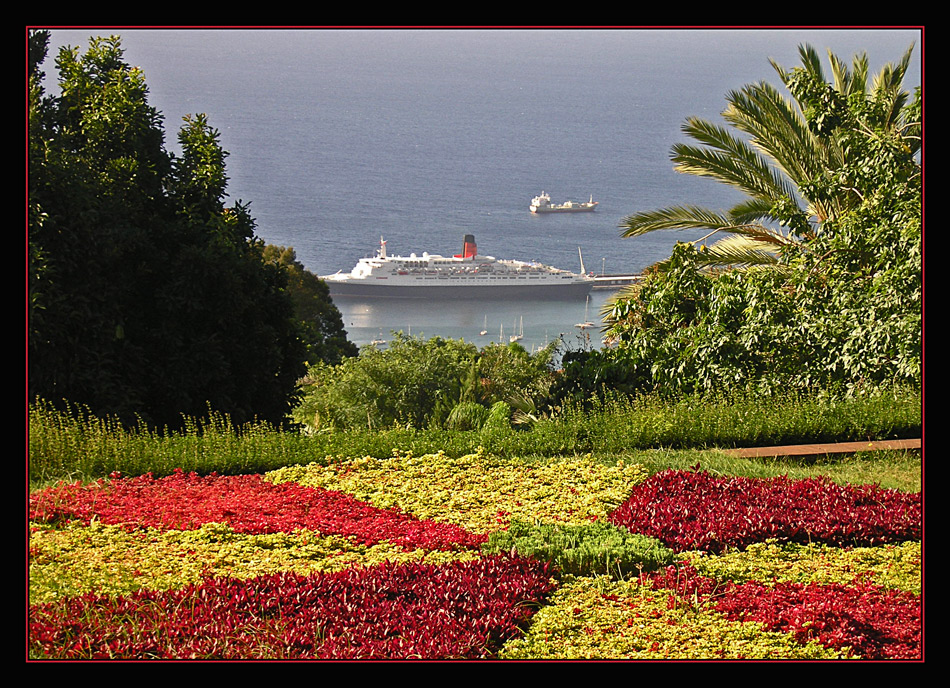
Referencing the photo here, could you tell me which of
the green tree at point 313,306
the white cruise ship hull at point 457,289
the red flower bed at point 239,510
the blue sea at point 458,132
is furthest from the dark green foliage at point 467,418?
the white cruise ship hull at point 457,289

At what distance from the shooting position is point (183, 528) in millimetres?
5055

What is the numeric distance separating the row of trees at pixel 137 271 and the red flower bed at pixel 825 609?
633 cm

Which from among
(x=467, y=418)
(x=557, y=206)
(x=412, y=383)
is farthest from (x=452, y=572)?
(x=557, y=206)

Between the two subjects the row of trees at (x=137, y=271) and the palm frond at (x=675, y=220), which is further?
the palm frond at (x=675, y=220)

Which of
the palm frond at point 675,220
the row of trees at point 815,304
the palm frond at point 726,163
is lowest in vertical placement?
the row of trees at point 815,304

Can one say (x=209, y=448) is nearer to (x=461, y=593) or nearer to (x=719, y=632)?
(x=461, y=593)

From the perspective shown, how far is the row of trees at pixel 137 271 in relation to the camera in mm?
8656

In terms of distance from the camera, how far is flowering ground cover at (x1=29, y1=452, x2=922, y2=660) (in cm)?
374

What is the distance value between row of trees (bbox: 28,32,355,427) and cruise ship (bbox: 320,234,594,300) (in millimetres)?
72337

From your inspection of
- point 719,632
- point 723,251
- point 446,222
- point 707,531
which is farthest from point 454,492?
point 446,222

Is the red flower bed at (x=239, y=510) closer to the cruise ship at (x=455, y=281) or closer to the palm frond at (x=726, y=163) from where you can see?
the palm frond at (x=726, y=163)

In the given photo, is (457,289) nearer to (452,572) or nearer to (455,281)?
(455,281)

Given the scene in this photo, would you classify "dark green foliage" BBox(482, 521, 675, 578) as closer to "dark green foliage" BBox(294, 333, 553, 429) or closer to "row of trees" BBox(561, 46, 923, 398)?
"row of trees" BBox(561, 46, 923, 398)

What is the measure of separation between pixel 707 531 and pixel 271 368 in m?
6.15
